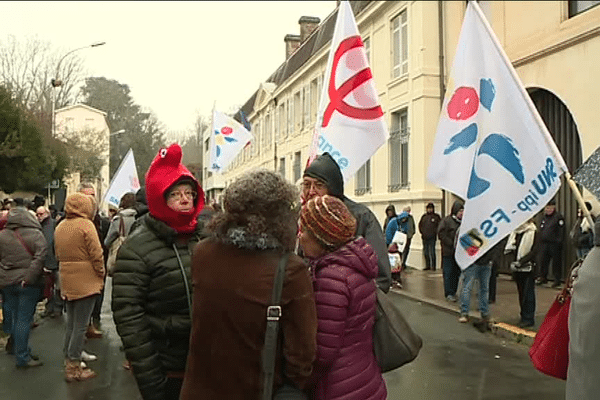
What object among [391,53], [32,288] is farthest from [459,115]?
[391,53]

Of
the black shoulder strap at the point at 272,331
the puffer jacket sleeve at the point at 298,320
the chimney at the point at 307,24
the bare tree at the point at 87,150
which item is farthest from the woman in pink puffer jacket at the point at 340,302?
the chimney at the point at 307,24

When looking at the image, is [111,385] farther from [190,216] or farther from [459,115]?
[459,115]

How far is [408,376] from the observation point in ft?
21.2

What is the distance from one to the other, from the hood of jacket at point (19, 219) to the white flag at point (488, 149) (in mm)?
4226

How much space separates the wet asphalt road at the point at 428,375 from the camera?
5.81 metres

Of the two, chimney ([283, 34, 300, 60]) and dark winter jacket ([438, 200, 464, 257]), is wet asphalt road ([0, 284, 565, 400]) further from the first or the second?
chimney ([283, 34, 300, 60])

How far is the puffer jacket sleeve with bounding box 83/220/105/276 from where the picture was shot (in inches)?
245

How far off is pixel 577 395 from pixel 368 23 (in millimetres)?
20233

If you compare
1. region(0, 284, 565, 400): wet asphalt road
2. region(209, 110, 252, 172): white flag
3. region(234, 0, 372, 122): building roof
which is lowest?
region(0, 284, 565, 400): wet asphalt road

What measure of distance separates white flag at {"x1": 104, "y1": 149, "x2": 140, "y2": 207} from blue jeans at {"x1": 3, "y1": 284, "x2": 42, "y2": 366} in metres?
8.06

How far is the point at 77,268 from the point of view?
620cm

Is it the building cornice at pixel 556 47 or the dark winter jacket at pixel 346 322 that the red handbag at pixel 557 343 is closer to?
the dark winter jacket at pixel 346 322

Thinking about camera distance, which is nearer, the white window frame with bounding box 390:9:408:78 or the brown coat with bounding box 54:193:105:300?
the brown coat with bounding box 54:193:105:300

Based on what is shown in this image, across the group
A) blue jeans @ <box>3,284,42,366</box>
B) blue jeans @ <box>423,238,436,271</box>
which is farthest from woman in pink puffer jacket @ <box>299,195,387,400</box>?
blue jeans @ <box>423,238,436,271</box>
